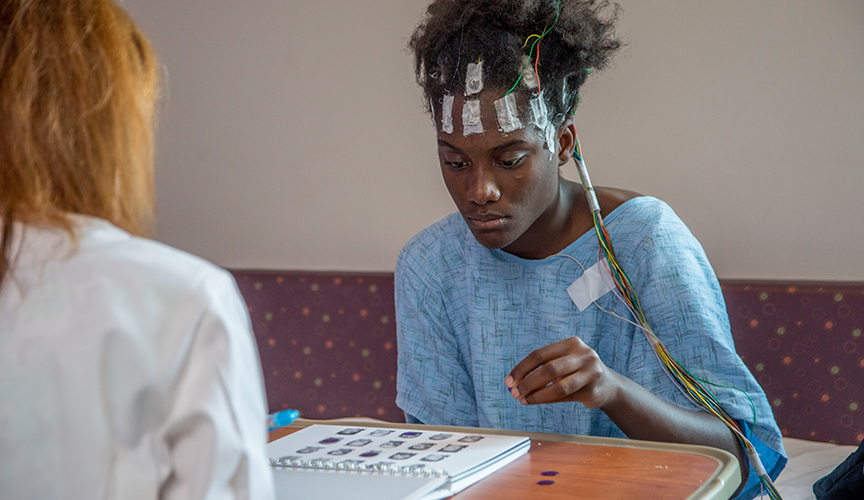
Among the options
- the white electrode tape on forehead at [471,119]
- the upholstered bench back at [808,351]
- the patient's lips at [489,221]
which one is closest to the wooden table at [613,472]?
the patient's lips at [489,221]

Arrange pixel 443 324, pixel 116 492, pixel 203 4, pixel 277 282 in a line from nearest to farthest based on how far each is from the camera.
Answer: pixel 116 492, pixel 443 324, pixel 277 282, pixel 203 4

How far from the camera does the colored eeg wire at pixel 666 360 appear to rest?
1.07m

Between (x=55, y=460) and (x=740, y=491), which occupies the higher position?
(x=55, y=460)

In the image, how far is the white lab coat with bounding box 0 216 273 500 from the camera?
1.55 feet

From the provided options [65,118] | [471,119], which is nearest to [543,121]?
[471,119]

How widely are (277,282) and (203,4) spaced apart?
0.97 metres

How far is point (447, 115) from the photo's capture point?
126cm

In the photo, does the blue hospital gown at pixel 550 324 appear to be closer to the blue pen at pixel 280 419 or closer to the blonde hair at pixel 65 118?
the blue pen at pixel 280 419

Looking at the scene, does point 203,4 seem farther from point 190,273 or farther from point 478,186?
point 190,273

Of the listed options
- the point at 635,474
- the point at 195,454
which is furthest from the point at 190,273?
the point at 635,474

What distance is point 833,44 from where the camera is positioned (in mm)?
1710

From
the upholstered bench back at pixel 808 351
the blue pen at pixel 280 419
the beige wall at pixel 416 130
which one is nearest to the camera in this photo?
the blue pen at pixel 280 419

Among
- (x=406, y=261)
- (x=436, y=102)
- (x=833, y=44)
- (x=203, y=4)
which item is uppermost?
(x=203, y=4)

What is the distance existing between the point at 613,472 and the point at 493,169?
0.56 m
